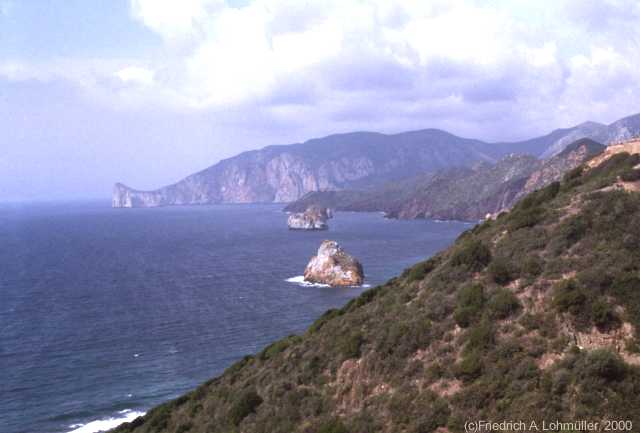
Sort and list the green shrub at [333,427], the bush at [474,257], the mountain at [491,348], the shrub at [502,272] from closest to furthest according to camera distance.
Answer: the mountain at [491,348], the green shrub at [333,427], the shrub at [502,272], the bush at [474,257]

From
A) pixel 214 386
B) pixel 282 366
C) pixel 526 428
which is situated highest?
pixel 526 428

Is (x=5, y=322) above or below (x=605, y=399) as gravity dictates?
below

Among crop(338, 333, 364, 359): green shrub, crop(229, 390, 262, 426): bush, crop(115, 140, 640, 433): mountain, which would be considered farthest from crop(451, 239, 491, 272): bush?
crop(229, 390, 262, 426): bush

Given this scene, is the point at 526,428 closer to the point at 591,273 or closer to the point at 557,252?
the point at 591,273

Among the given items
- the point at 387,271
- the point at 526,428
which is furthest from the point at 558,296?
the point at 387,271

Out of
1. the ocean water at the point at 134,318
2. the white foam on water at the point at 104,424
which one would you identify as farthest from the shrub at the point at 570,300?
the ocean water at the point at 134,318

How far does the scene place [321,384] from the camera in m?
24.3

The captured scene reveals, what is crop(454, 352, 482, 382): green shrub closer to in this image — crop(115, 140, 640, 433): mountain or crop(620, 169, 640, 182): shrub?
crop(115, 140, 640, 433): mountain

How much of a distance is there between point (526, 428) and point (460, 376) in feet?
13.1

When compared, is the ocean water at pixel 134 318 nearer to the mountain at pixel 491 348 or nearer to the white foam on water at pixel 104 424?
the white foam on water at pixel 104 424

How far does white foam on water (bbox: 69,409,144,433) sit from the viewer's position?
4522 centimetres

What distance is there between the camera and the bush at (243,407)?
82.4 ft

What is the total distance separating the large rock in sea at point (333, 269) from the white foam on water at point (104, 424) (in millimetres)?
61242

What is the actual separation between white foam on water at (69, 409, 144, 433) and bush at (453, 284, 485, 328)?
1407 inches
